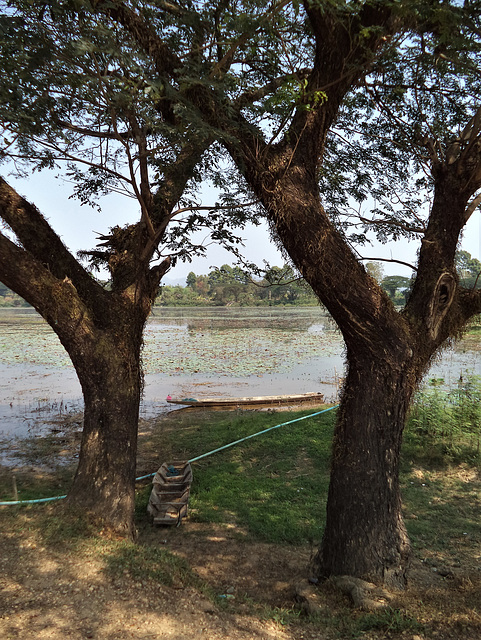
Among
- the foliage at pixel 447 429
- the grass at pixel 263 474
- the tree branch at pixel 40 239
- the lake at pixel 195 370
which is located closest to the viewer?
the tree branch at pixel 40 239

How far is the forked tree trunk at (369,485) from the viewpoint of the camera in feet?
11.9

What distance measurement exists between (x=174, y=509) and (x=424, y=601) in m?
3.03

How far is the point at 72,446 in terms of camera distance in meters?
8.07

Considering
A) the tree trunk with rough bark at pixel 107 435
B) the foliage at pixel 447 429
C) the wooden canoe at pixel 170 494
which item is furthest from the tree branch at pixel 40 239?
the foliage at pixel 447 429

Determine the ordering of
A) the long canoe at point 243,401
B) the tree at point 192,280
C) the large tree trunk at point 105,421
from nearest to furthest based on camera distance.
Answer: the large tree trunk at point 105,421 → the long canoe at point 243,401 → the tree at point 192,280

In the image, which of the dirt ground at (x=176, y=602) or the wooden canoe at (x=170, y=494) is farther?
the wooden canoe at (x=170, y=494)

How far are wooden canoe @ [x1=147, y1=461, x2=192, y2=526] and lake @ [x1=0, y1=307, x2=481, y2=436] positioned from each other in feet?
14.4

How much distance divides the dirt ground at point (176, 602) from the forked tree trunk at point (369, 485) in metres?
0.28

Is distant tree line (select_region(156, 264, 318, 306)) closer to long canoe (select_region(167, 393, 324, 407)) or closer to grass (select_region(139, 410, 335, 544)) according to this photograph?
long canoe (select_region(167, 393, 324, 407))

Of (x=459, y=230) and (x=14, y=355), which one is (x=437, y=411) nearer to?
(x=459, y=230)

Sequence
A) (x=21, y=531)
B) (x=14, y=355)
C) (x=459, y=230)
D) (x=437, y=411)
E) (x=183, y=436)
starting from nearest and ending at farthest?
(x=21, y=531), (x=459, y=230), (x=437, y=411), (x=183, y=436), (x=14, y=355)

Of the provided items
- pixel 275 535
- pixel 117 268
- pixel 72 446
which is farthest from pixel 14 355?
pixel 275 535

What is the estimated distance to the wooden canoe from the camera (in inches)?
206

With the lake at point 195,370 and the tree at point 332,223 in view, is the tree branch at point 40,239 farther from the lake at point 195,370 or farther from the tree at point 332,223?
the lake at point 195,370
